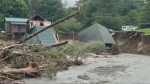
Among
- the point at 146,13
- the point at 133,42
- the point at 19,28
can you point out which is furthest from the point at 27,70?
the point at 146,13

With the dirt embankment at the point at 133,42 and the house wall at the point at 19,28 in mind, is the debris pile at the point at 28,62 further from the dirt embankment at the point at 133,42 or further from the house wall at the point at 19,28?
the house wall at the point at 19,28

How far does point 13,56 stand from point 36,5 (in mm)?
35733

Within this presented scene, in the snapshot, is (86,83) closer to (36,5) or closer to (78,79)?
(78,79)

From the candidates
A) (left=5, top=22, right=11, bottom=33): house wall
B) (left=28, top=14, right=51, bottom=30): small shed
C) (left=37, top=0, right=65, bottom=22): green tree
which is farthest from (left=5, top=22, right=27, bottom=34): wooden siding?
(left=37, top=0, right=65, bottom=22): green tree

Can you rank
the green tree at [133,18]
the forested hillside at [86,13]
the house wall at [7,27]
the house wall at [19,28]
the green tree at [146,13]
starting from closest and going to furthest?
the house wall at [7,27] → the house wall at [19,28] → the green tree at [146,13] → the forested hillside at [86,13] → the green tree at [133,18]

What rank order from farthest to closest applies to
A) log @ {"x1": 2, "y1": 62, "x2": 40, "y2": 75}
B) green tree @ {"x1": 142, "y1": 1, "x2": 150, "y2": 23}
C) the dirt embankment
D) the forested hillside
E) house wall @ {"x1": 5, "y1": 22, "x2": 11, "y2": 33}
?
1. the forested hillside
2. green tree @ {"x1": 142, "y1": 1, "x2": 150, "y2": 23}
3. house wall @ {"x1": 5, "y1": 22, "x2": 11, "y2": 33}
4. the dirt embankment
5. log @ {"x1": 2, "y1": 62, "x2": 40, "y2": 75}

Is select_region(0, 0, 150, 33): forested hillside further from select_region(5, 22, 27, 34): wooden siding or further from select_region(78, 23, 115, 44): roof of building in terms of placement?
select_region(78, 23, 115, 44): roof of building

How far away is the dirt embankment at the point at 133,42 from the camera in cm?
2365

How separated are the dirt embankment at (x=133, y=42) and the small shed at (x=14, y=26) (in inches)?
517

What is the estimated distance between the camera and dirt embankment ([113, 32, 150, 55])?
23.7 m

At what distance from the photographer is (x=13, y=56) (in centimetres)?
1004

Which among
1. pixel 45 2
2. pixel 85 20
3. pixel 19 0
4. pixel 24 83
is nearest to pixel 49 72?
pixel 24 83

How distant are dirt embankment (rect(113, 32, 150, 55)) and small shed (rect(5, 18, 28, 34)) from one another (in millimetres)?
13139

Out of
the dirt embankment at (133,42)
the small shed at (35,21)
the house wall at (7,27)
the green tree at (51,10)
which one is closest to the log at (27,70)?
the dirt embankment at (133,42)
